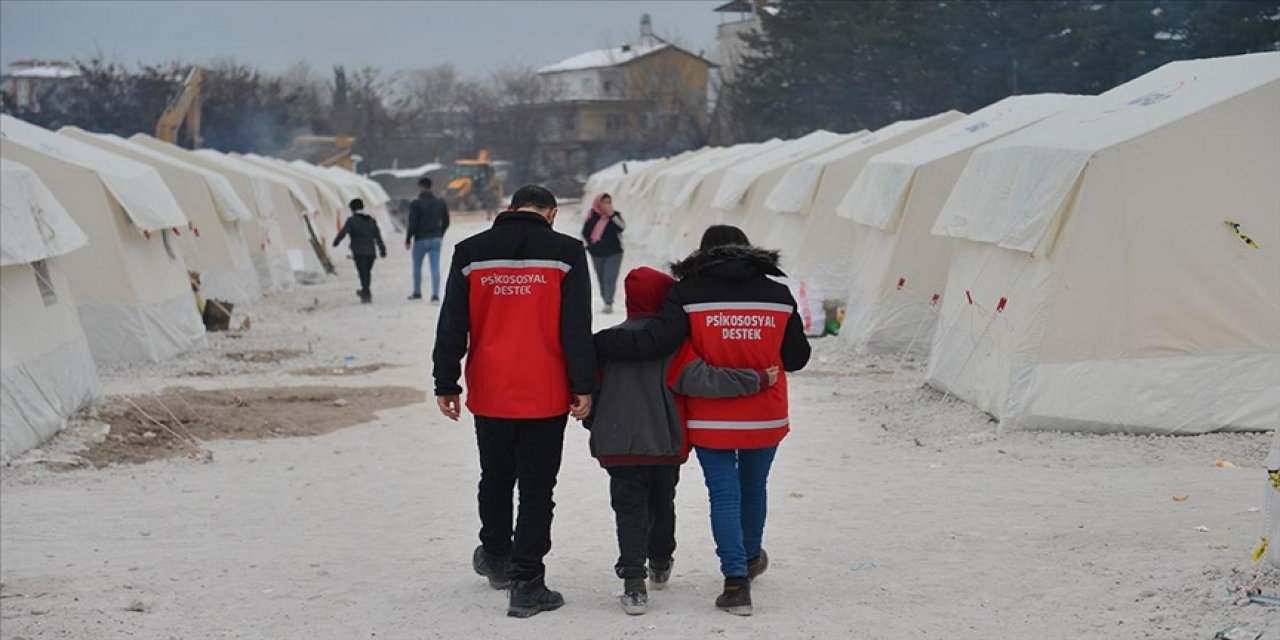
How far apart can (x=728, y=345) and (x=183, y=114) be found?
35.9m

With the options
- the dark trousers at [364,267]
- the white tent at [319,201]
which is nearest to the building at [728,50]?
the white tent at [319,201]

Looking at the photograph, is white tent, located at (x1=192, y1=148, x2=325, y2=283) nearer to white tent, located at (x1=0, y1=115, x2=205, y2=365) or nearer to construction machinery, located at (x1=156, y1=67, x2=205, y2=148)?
construction machinery, located at (x1=156, y1=67, x2=205, y2=148)

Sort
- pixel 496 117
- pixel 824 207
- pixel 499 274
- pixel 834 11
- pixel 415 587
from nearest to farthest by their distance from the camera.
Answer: pixel 499 274, pixel 415 587, pixel 824 207, pixel 834 11, pixel 496 117

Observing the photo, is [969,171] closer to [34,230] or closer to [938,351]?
[938,351]

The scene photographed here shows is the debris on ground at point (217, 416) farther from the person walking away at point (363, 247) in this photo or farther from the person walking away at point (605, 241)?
the person walking away at point (363, 247)

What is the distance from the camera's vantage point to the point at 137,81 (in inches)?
2351

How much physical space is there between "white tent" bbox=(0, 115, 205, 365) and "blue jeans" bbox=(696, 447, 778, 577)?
10828 mm

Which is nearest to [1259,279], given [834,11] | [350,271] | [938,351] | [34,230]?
[938,351]

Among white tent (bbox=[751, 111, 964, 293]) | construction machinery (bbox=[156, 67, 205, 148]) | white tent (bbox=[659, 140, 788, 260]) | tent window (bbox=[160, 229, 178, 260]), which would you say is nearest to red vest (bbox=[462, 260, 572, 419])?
tent window (bbox=[160, 229, 178, 260])

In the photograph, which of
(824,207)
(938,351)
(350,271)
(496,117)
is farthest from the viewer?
(496,117)

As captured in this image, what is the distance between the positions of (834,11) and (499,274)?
48.6 meters

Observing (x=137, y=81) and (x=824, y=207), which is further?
(x=137, y=81)

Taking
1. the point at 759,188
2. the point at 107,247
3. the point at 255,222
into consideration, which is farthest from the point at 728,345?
the point at 255,222

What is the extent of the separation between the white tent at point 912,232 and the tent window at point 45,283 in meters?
7.52
